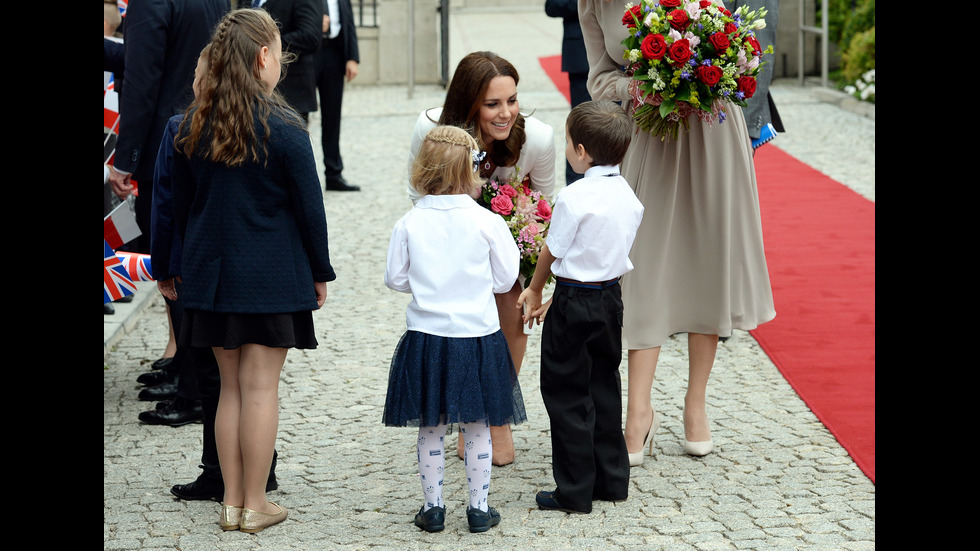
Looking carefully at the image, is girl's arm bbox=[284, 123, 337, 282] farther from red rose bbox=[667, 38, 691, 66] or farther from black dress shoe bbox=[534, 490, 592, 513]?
red rose bbox=[667, 38, 691, 66]

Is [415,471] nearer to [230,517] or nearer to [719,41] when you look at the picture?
[230,517]

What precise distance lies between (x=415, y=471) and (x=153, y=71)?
2.01 metres

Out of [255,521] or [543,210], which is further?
[543,210]

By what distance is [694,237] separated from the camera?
4492 mm

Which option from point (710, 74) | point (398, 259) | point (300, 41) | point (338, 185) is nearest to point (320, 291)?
point (398, 259)

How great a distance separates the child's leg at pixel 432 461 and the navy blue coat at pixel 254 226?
59 cm

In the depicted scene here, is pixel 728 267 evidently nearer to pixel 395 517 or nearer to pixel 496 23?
pixel 395 517

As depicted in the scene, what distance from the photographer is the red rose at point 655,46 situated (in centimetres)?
402

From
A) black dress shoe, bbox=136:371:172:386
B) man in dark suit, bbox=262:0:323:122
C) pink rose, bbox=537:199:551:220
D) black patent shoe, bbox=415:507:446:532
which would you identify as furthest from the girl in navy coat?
man in dark suit, bbox=262:0:323:122

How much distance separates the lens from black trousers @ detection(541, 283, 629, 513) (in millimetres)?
3906

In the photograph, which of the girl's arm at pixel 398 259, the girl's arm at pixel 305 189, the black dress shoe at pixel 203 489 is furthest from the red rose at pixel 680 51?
the black dress shoe at pixel 203 489

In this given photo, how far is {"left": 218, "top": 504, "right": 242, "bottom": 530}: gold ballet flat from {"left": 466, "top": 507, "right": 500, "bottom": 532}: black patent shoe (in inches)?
30.5

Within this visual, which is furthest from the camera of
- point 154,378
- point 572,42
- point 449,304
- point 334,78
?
point 334,78
